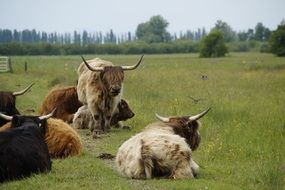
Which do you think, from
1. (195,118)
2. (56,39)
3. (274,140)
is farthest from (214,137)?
(56,39)

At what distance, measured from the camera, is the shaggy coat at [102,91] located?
513 inches

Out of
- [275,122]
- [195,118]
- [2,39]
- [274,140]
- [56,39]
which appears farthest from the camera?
[56,39]

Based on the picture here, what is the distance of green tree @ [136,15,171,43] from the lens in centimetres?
13712

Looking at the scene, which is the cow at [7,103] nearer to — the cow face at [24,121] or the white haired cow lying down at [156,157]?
the cow face at [24,121]

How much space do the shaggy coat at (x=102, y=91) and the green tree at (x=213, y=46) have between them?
61230 millimetres

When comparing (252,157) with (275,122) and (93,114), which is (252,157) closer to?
(275,122)

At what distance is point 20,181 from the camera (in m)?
7.72

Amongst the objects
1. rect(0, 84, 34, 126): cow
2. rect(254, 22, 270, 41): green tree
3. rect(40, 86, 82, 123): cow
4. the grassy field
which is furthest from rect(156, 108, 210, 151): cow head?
rect(254, 22, 270, 41): green tree

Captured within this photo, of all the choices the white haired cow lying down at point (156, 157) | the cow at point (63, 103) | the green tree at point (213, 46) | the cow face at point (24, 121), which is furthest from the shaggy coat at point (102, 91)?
the green tree at point (213, 46)

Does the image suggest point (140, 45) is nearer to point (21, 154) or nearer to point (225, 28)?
point (225, 28)

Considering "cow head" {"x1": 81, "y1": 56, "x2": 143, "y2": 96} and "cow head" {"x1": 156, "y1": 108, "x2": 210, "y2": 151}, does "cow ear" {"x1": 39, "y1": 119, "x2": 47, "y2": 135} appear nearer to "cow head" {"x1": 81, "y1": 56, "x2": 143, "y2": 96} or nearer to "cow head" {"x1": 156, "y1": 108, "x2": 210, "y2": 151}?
"cow head" {"x1": 156, "y1": 108, "x2": 210, "y2": 151}

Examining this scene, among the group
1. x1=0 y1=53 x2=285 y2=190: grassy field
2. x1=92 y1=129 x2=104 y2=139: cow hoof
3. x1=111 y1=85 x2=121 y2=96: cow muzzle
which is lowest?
x1=92 y1=129 x2=104 y2=139: cow hoof

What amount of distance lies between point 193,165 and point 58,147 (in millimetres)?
2651

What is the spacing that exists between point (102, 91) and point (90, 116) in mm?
944
